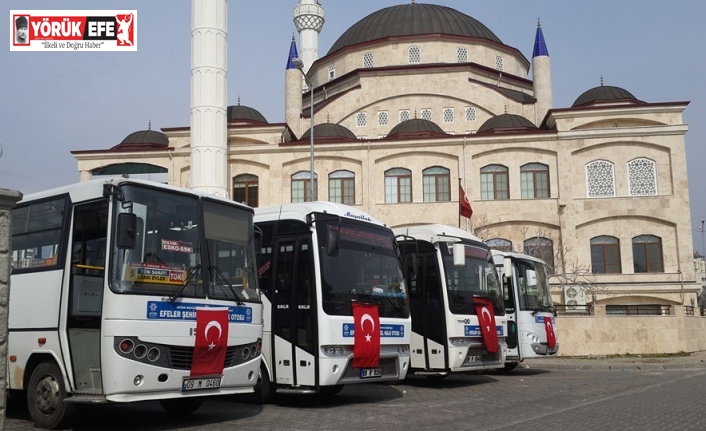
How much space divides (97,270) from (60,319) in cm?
79

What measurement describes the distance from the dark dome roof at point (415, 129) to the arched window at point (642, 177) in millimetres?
10282

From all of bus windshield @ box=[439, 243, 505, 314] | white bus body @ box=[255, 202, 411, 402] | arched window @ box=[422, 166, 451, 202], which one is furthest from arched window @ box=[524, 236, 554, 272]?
white bus body @ box=[255, 202, 411, 402]

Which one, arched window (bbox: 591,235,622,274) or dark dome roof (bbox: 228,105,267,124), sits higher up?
dark dome roof (bbox: 228,105,267,124)

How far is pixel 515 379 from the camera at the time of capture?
16.0 metres

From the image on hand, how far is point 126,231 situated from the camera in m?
7.69

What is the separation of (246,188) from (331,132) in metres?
5.82

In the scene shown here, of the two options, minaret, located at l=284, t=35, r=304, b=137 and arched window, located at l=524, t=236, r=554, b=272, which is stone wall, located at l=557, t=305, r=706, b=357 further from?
minaret, located at l=284, t=35, r=304, b=137

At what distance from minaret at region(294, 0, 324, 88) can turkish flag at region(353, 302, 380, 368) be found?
47196mm

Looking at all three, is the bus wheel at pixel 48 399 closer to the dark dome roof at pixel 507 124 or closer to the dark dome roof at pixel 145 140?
the dark dome roof at pixel 507 124

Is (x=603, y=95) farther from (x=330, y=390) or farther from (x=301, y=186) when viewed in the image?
(x=330, y=390)

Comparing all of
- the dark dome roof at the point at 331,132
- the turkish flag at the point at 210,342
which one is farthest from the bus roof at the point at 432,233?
the dark dome roof at the point at 331,132

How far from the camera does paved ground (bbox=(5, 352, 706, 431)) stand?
855cm

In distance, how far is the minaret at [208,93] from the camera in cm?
3662

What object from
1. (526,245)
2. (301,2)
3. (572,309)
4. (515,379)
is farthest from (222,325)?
(301,2)
